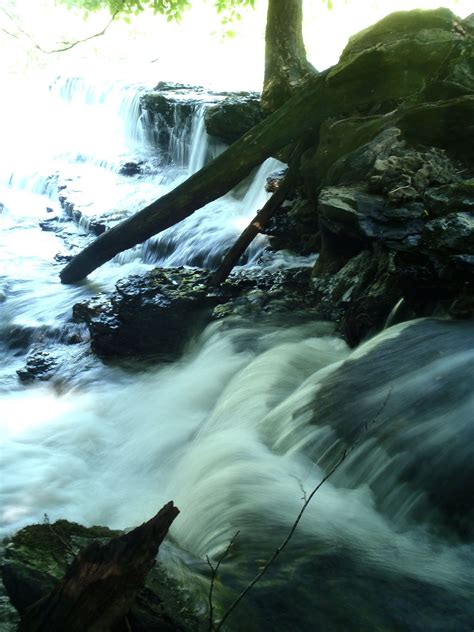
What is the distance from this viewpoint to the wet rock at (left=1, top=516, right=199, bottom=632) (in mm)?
2004

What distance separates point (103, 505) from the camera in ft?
13.6

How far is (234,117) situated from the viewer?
32.7 feet

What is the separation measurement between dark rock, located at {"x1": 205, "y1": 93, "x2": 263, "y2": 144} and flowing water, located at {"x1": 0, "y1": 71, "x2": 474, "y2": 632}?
2.85 m

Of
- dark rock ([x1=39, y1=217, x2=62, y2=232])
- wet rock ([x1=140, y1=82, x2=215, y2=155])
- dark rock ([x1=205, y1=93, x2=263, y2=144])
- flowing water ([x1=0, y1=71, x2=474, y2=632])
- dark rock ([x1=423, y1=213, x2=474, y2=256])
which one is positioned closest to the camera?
flowing water ([x1=0, y1=71, x2=474, y2=632])

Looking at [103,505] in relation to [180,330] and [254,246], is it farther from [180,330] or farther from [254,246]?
[254,246]

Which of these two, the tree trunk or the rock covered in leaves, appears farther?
the tree trunk

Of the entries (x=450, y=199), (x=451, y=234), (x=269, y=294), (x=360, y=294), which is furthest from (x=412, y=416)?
(x=269, y=294)

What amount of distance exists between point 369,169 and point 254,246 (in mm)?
2269

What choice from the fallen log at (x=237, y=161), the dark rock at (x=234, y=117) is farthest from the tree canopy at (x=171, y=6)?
the fallen log at (x=237, y=161)

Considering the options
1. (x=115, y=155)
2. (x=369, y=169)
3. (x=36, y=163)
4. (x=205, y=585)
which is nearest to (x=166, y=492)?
(x=205, y=585)

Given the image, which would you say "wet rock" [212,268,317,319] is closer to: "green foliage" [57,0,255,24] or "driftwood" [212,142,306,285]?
"driftwood" [212,142,306,285]

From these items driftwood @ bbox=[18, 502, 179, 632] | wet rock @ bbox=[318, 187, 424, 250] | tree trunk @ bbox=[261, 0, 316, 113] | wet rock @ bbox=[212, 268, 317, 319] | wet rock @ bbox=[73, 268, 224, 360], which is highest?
tree trunk @ bbox=[261, 0, 316, 113]

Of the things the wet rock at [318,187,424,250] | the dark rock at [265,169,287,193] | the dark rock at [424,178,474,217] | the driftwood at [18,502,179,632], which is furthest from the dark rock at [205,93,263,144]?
the driftwood at [18,502,179,632]

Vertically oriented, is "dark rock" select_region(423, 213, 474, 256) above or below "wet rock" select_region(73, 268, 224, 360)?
above
